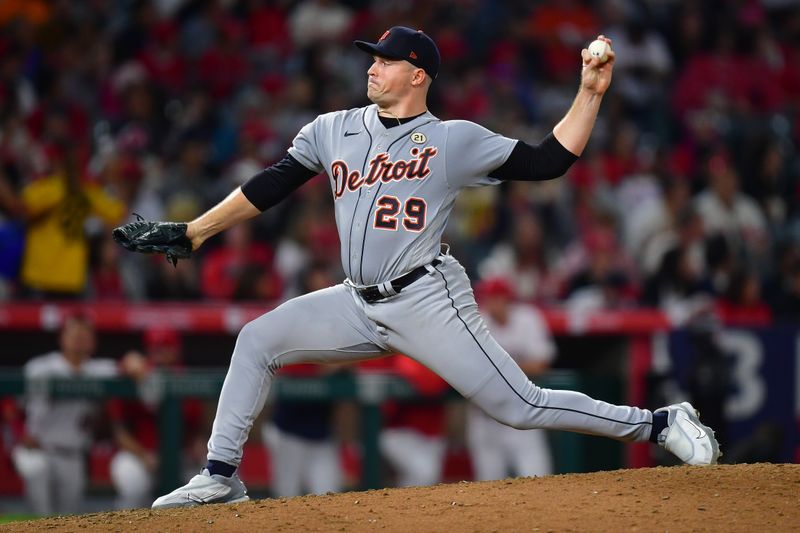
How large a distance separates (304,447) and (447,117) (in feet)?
14.0

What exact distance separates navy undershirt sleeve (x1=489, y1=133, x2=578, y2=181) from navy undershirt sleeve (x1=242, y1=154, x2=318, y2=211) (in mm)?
780

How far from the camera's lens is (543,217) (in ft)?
34.4

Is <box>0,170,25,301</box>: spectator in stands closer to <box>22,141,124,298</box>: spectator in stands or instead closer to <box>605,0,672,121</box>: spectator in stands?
<box>22,141,124,298</box>: spectator in stands

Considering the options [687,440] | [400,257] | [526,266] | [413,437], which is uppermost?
[400,257]

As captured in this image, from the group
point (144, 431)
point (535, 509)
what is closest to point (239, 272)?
point (144, 431)

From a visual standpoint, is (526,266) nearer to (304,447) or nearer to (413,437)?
(413,437)

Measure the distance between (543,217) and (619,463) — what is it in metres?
2.72

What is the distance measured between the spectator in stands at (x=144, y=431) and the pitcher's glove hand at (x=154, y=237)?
10.2 feet

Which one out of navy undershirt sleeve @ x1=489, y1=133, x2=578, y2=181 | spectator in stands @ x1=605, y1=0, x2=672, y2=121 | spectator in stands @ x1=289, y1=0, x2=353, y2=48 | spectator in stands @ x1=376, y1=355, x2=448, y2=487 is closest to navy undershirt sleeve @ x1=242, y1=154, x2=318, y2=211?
navy undershirt sleeve @ x1=489, y1=133, x2=578, y2=181

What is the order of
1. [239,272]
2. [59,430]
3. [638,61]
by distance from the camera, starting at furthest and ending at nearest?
[638,61], [239,272], [59,430]

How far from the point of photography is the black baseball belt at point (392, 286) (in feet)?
15.3

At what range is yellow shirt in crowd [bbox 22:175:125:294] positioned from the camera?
8766mm

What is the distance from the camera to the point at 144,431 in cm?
827

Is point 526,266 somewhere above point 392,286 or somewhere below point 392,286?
below
